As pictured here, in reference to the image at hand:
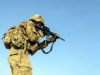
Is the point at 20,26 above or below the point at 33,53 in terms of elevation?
above

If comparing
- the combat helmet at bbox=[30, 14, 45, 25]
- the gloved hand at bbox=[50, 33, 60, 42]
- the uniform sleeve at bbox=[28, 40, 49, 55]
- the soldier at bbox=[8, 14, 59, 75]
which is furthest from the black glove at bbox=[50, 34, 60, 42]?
the combat helmet at bbox=[30, 14, 45, 25]

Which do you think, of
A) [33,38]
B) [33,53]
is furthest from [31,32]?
[33,53]

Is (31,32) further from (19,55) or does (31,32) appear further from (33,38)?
(19,55)

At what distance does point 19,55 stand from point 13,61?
26 cm

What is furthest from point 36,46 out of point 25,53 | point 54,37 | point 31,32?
point 54,37

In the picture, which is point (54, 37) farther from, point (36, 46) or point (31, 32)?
point (31, 32)

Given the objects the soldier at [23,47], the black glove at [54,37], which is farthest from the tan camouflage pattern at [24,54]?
the black glove at [54,37]

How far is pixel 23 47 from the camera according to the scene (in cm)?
795

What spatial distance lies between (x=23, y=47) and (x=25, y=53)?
199mm

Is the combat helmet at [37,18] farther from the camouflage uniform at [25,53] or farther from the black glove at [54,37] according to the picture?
the black glove at [54,37]

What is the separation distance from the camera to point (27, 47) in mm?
7992

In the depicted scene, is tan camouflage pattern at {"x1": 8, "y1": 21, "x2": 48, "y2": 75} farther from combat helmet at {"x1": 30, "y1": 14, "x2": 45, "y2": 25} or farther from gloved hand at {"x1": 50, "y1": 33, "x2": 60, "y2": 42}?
gloved hand at {"x1": 50, "y1": 33, "x2": 60, "y2": 42}

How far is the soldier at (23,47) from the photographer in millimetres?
7660

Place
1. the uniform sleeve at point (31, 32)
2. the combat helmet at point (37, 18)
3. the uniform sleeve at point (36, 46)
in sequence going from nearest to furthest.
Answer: the uniform sleeve at point (31, 32) < the uniform sleeve at point (36, 46) < the combat helmet at point (37, 18)
